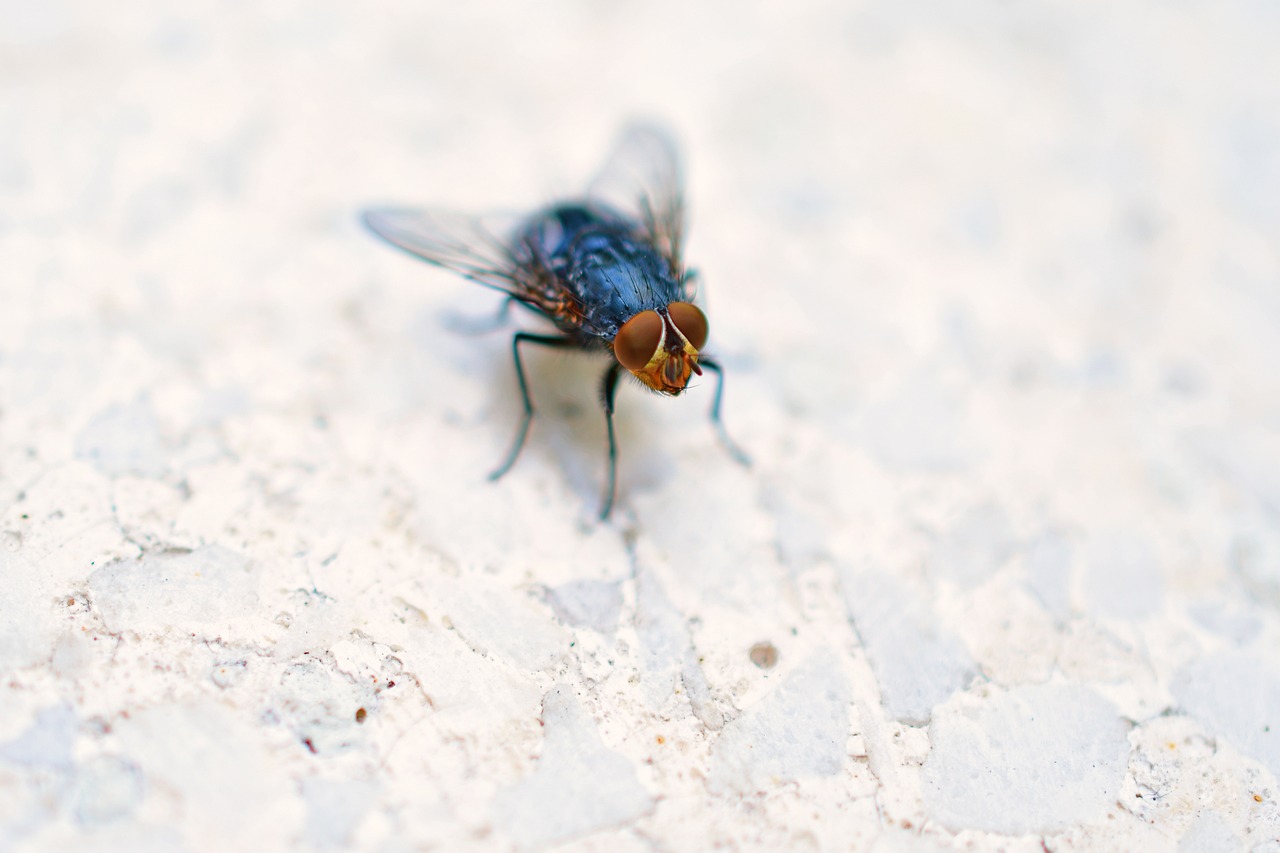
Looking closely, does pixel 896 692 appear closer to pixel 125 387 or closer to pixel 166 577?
pixel 166 577

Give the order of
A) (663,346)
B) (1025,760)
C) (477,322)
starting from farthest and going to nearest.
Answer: (477,322) → (663,346) → (1025,760)

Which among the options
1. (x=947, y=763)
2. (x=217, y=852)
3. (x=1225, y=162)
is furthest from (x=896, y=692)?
(x=1225, y=162)

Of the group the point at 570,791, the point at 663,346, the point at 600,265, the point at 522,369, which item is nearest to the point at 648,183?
the point at 600,265

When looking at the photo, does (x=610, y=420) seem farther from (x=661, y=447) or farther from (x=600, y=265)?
(x=600, y=265)

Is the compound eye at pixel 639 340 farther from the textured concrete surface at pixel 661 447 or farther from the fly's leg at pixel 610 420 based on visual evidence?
the textured concrete surface at pixel 661 447

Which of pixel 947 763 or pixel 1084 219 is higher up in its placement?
pixel 1084 219

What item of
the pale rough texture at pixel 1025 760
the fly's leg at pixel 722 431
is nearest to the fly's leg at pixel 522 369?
the fly's leg at pixel 722 431
